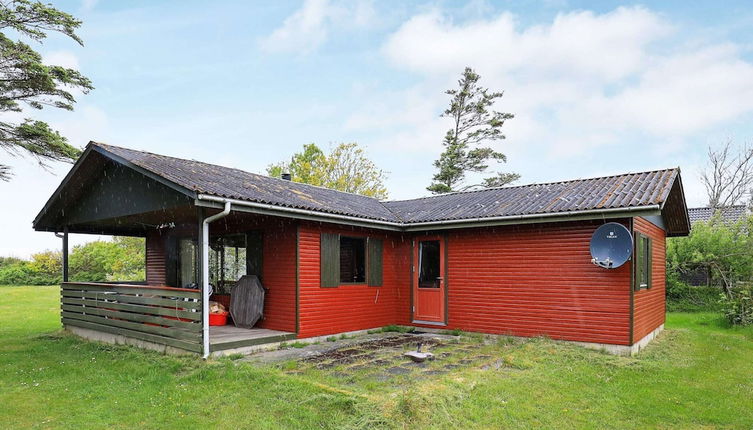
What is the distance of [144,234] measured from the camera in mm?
12609

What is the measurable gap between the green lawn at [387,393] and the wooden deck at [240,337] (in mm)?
527

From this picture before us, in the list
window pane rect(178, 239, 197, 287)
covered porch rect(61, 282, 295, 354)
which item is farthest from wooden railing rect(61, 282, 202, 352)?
window pane rect(178, 239, 197, 287)

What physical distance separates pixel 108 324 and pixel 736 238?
51.9ft

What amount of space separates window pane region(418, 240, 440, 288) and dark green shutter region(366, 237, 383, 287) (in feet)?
3.02

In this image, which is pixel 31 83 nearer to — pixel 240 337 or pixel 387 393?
pixel 240 337

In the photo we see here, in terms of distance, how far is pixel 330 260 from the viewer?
361 inches

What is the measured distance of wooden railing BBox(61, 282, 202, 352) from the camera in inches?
285

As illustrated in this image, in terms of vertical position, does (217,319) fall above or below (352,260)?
below

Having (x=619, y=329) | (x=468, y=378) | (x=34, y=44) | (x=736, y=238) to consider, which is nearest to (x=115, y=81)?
(x=34, y=44)

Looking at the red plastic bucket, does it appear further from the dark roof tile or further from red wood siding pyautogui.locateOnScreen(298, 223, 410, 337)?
the dark roof tile

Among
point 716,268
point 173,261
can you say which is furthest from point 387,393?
point 716,268

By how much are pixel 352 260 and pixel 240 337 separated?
111 inches

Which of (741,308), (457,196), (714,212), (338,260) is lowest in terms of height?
(741,308)

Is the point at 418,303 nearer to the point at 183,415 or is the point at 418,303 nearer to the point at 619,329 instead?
the point at 619,329
